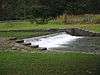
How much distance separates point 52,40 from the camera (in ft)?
108

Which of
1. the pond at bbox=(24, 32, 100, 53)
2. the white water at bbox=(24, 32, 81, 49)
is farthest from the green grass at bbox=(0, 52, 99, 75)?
the white water at bbox=(24, 32, 81, 49)

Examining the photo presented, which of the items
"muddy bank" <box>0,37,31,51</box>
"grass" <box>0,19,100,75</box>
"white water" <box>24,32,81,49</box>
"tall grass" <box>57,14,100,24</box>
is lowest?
"tall grass" <box>57,14,100,24</box>

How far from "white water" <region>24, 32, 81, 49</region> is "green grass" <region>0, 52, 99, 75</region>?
21.9 feet

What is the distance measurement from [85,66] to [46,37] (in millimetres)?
15330

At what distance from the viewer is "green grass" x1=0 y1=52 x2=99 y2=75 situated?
1667 centimetres

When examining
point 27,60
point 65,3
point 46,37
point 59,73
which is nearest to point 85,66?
point 59,73

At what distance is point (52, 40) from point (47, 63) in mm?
13681

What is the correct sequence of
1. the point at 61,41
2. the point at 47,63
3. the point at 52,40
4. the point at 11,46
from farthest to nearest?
1. the point at 61,41
2. the point at 52,40
3. the point at 11,46
4. the point at 47,63

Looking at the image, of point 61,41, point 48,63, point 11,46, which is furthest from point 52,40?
point 48,63

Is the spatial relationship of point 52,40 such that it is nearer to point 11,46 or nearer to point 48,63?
point 11,46

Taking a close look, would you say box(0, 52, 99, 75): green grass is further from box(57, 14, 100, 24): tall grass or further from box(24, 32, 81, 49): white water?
box(57, 14, 100, 24): tall grass

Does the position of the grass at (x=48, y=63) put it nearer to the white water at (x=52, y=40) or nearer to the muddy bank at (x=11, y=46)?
the muddy bank at (x=11, y=46)

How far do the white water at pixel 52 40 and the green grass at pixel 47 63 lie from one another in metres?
6.67

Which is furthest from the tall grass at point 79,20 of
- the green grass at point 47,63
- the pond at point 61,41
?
the green grass at point 47,63
